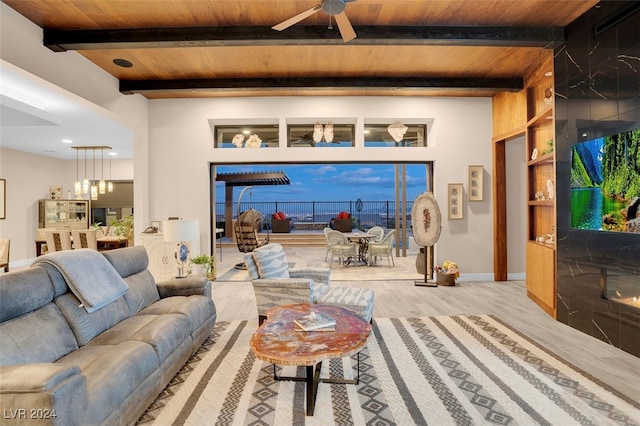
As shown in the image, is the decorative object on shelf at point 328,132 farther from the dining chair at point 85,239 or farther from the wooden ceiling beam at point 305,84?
the dining chair at point 85,239

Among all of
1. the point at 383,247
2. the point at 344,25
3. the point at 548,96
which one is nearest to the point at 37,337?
the point at 344,25

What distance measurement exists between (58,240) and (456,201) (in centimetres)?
773

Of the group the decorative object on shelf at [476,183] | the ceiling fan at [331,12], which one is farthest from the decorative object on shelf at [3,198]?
the decorative object on shelf at [476,183]

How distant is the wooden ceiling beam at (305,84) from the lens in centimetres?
487

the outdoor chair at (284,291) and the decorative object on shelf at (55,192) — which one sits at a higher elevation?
the decorative object on shelf at (55,192)

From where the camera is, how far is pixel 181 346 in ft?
8.04

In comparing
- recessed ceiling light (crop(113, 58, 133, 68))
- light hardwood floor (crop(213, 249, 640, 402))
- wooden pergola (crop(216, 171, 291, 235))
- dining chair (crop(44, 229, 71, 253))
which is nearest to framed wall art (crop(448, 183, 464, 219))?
light hardwood floor (crop(213, 249, 640, 402))

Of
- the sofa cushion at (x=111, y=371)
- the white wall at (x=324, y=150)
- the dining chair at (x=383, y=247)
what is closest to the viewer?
the sofa cushion at (x=111, y=371)

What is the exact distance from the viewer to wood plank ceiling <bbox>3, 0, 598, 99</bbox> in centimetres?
317

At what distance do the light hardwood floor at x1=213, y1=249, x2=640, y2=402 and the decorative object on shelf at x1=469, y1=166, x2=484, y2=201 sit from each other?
5.02ft

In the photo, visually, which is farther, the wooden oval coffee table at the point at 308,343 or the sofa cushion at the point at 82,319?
the sofa cushion at the point at 82,319

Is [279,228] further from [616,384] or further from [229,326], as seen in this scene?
[616,384]

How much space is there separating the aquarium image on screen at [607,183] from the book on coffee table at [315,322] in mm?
2802

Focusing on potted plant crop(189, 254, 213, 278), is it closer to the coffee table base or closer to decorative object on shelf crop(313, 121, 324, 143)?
the coffee table base
